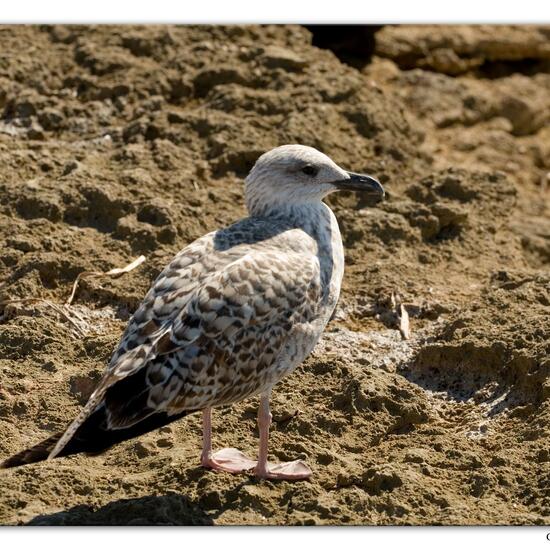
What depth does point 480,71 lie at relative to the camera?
38.9 ft

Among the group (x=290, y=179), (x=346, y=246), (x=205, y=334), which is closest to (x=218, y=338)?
(x=205, y=334)

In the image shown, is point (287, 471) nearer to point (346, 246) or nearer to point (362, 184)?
point (362, 184)

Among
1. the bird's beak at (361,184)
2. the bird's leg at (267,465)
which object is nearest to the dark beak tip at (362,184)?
the bird's beak at (361,184)

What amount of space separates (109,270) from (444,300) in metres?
2.10

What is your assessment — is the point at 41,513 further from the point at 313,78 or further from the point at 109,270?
the point at 313,78

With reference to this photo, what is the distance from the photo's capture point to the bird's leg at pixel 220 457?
20.7 ft

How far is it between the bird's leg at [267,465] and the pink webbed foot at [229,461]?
70 millimetres

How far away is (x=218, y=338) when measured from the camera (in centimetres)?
603

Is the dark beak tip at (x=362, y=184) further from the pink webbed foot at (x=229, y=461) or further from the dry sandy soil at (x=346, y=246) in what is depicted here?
the pink webbed foot at (x=229, y=461)

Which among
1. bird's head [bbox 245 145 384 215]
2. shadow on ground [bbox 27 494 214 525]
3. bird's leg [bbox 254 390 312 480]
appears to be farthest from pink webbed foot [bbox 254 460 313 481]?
bird's head [bbox 245 145 384 215]

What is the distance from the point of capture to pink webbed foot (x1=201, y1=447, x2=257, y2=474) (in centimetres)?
629

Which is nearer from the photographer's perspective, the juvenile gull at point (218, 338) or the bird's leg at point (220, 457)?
the juvenile gull at point (218, 338)

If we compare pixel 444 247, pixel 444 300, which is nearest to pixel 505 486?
pixel 444 300

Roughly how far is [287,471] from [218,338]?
0.79 m
